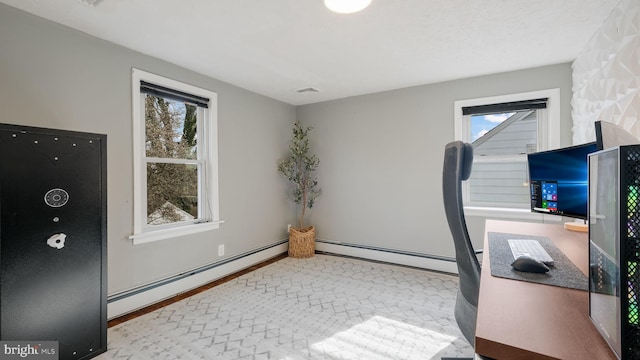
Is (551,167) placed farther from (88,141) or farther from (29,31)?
(29,31)

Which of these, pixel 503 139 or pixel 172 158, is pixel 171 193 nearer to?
pixel 172 158

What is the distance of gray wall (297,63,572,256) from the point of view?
333 cm

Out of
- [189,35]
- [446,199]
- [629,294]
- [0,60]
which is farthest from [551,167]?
[0,60]

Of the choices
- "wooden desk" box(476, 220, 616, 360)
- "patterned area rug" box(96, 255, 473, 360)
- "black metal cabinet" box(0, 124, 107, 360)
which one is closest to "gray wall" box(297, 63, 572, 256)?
"patterned area rug" box(96, 255, 473, 360)

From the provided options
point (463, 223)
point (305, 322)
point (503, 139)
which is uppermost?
point (503, 139)

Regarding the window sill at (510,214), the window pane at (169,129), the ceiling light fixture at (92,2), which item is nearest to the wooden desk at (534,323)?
the window sill at (510,214)

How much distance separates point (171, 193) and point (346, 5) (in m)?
2.45

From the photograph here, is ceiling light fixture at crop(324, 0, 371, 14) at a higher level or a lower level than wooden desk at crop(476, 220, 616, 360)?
higher

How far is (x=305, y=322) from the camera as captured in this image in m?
2.34

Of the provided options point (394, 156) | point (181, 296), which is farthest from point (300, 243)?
point (394, 156)

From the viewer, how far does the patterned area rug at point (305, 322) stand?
1.95 m

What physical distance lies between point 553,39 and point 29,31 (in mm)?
4055

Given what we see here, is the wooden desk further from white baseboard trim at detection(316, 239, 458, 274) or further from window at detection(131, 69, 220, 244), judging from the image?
window at detection(131, 69, 220, 244)

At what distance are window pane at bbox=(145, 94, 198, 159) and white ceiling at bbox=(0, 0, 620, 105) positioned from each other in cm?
45
